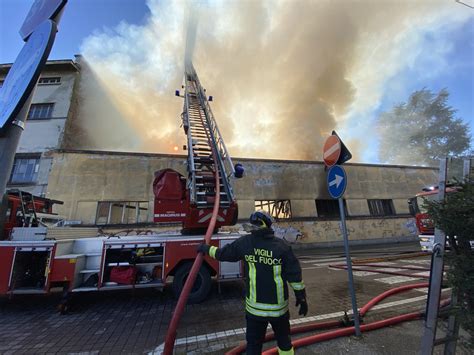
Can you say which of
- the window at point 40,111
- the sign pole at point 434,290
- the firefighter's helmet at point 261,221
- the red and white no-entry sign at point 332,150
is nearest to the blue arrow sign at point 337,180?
the red and white no-entry sign at point 332,150

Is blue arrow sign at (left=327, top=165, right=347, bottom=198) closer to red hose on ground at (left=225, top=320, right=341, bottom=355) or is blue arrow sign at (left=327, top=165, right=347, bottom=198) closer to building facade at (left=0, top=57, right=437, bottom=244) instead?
red hose on ground at (left=225, top=320, right=341, bottom=355)

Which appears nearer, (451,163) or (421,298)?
(451,163)

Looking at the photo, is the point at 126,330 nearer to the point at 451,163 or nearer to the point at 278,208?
the point at 451,163

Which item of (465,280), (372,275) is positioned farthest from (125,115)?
(465,280)

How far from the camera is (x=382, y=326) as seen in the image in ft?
10.1

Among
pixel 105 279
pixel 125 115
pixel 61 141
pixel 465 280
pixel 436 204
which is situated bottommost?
pixel 105 279

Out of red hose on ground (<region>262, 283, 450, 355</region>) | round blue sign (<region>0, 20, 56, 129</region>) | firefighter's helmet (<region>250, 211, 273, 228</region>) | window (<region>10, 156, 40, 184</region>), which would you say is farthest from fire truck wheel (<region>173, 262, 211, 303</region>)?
window (<region>10, 156, 40, 184</region>)

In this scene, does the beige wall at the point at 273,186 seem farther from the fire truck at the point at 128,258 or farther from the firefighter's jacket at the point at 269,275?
the firefighter's jacket at the point at 269,275

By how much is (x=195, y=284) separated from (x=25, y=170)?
1311 centimetres

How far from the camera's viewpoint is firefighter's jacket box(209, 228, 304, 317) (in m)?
2.03

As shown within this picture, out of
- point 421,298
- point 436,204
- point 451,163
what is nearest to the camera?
point 436,204

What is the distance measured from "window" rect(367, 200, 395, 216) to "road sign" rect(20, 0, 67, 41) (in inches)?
694

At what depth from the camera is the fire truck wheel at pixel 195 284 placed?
4.37 meters

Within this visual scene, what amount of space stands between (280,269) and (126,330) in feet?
9.61
